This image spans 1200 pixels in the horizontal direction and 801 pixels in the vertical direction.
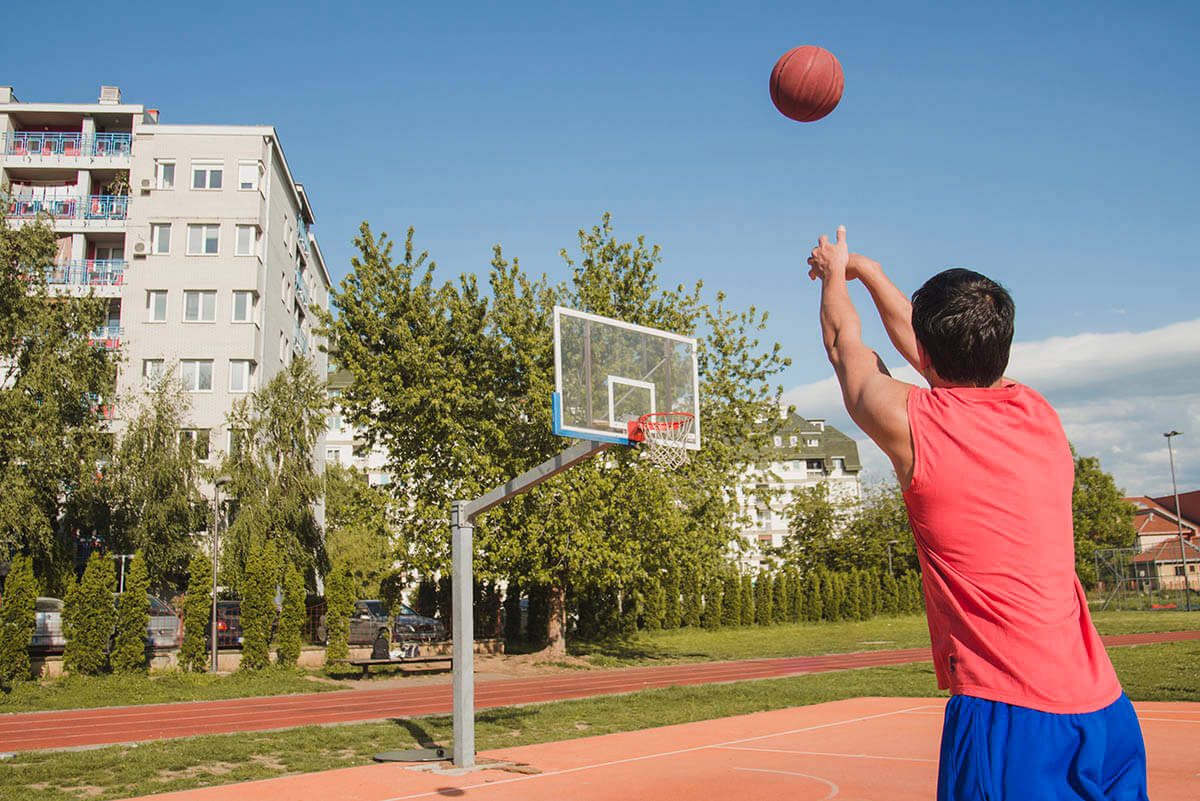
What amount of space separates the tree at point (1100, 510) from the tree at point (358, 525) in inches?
1582

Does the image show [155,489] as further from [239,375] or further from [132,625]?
[239,375]

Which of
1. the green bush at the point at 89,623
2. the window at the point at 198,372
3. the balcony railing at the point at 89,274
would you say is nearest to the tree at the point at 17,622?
the green bush at the point at 89,623

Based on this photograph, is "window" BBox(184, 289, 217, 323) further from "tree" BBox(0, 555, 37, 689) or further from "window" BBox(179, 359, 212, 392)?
"tree" BBox(0, 555, 37, 689)

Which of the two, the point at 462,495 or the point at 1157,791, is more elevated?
the point at 462,495

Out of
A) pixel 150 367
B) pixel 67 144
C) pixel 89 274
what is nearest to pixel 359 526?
pixel 150 367

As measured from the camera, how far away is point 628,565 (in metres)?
24.0

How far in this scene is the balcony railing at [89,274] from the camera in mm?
37500

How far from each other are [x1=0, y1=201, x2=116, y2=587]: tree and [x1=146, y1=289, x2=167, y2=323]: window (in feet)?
37.5

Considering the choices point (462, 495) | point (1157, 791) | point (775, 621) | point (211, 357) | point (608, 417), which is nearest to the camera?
point (1157, 791)

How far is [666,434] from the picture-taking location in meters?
12.9

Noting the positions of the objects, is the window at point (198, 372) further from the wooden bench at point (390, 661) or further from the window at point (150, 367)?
the wooden bench at point (390, 661)

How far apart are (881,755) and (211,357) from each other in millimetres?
31852

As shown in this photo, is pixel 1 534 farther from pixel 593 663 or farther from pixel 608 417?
pixel 608 417

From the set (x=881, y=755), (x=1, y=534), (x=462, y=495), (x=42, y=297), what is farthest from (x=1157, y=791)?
(x=42, y=297)
